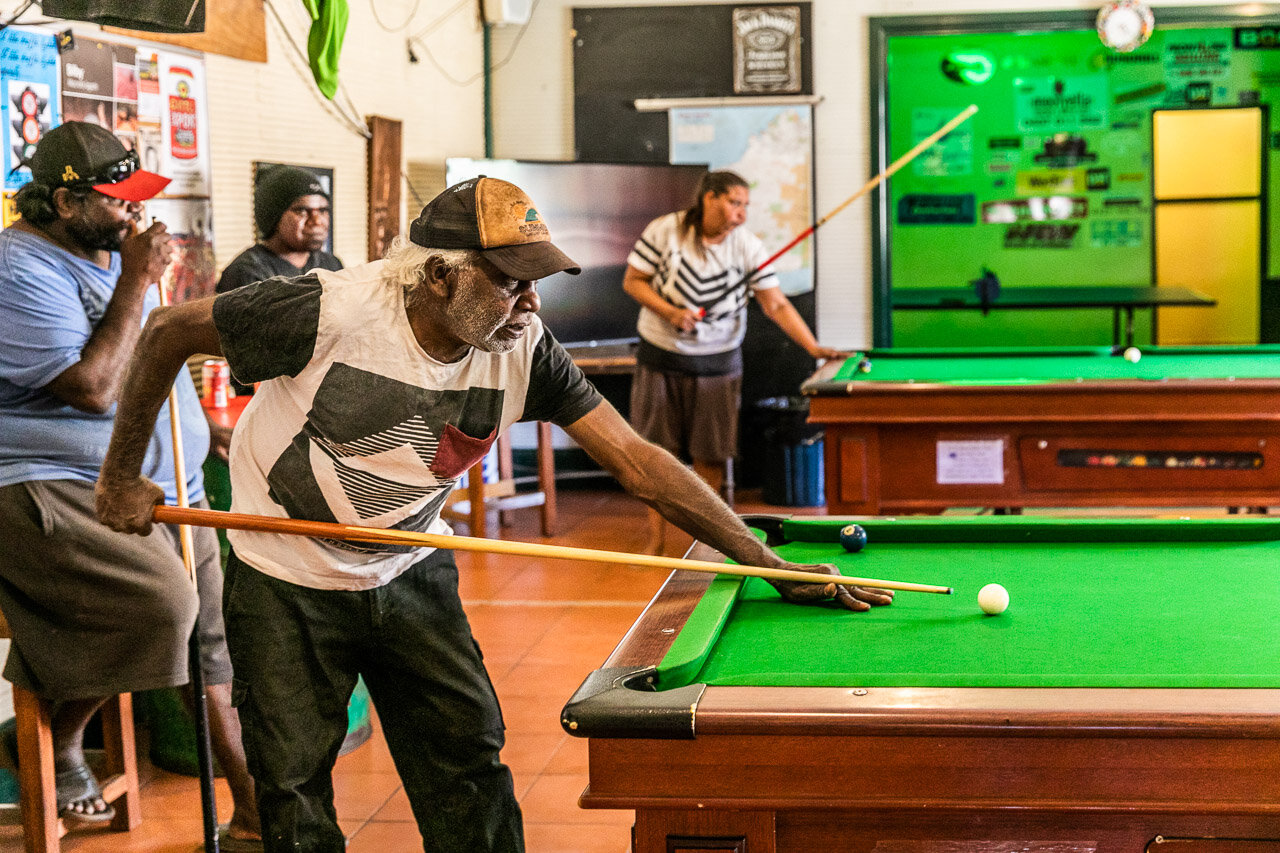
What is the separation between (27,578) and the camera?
277 centimetres

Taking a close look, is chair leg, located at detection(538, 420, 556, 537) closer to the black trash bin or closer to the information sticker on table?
the black trash bin

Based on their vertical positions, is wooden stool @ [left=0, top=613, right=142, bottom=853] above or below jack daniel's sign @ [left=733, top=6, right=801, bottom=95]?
below

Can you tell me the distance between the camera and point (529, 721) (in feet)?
11.9

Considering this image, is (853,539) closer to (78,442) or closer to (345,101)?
(78,442)

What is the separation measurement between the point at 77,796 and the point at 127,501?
1.33m

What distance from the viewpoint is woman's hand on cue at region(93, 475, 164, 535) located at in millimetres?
2100

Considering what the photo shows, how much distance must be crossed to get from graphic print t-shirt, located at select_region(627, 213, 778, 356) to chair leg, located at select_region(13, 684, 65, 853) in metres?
3.19

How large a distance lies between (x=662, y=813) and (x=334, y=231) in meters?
4.08

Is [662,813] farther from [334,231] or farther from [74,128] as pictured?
[334,231]

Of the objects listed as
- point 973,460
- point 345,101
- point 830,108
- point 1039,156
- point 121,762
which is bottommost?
point 121,762

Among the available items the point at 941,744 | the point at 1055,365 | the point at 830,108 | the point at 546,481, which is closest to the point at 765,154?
the point at 830,108

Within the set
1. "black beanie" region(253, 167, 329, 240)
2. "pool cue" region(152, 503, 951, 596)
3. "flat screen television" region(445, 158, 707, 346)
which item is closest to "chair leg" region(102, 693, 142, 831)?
"pool cue" region(152, 503, 951, 596)

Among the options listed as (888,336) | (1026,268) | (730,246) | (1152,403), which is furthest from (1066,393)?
(1026,268)

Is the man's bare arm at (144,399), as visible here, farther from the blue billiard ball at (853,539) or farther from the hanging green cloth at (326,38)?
the hanging green cloth at (326,38)
